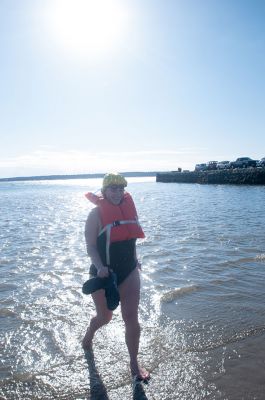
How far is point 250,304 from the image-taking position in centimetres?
595

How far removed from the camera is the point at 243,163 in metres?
62.4

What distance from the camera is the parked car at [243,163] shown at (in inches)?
2429

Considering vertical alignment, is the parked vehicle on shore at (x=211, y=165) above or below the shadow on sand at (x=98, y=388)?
above

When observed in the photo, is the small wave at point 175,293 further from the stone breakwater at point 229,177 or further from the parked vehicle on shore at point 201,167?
the parked vehicle on shore at point 201,167

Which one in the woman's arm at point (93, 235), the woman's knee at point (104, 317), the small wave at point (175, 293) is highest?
the woman's arm at point (93, 235)

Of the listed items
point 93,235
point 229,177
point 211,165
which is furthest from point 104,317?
point 211,165

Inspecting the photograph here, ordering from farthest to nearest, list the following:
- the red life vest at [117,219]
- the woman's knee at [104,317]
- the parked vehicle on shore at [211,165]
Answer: the parked vehicle on shore at [211,165], the woman's knee at [104,317], the red life vest at [117,219]

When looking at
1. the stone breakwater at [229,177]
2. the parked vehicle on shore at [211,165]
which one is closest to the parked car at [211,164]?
the parked vehicle on shore at [211,165]

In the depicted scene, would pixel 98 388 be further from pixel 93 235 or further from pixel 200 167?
pixel 200 167

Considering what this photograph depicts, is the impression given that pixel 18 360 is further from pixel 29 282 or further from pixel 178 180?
pixel 178 180

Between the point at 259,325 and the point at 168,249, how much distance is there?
5710 millimetres

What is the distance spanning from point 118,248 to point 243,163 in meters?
61.9

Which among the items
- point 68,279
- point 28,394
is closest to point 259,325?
point 28,394

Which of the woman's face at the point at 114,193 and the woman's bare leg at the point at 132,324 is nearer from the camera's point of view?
the woman's bare leg at the point at 132,324
